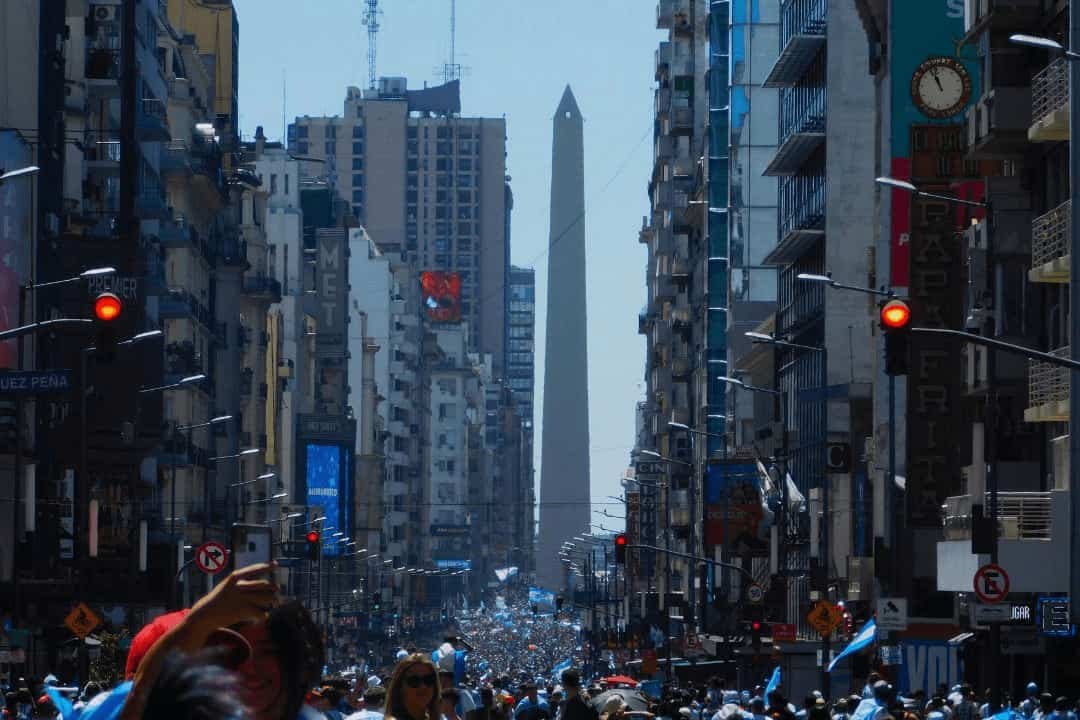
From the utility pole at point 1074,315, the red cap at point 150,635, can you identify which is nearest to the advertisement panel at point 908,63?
the utility pole at point 1074,315

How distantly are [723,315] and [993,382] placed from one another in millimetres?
93356

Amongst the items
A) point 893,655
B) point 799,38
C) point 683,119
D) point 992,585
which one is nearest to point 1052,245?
point 893,655

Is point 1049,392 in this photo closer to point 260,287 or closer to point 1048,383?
A: point 1048,383

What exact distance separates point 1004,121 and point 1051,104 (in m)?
4.16

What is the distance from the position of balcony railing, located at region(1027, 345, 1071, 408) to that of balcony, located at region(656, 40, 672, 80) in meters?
113

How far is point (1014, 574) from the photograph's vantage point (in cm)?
4153

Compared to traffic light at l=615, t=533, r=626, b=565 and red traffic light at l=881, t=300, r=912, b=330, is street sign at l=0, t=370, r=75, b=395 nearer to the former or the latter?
red traffic light at l=881, t=300, r=912, b=330

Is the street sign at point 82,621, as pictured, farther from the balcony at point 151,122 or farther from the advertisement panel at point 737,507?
the balcony at point 151,122

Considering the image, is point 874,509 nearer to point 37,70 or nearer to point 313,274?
point 37,70

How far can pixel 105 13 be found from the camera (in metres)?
85.5

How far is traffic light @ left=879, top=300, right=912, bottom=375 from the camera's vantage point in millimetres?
24406

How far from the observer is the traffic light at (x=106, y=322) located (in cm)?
2577

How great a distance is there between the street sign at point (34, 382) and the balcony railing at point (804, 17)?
51.8 meters

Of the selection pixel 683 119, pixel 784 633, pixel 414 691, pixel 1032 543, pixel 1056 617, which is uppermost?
pixel 683 119
